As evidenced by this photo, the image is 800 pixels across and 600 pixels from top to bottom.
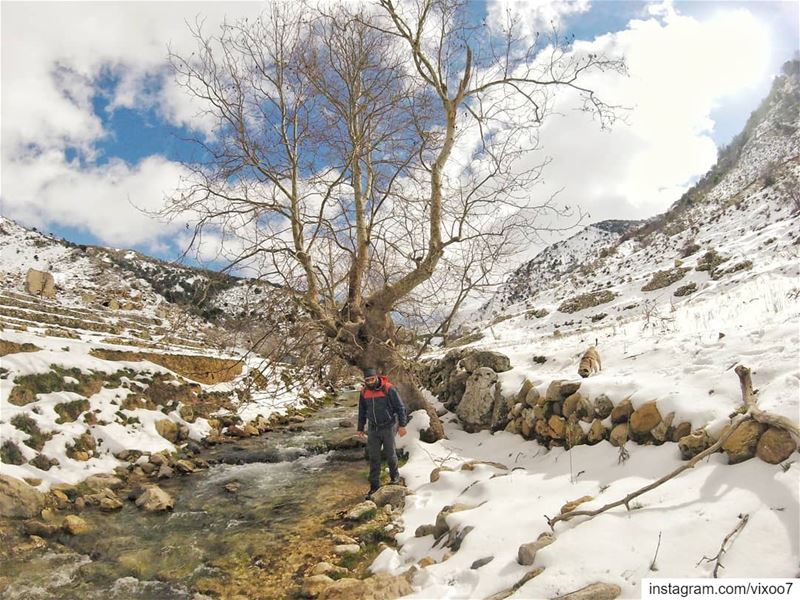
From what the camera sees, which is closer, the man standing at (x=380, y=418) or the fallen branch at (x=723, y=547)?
the fallen branch at (x=723, y=547)

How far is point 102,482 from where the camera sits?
7215mm

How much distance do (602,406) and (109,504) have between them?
280 inches

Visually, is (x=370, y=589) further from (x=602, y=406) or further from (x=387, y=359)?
(x=387, y=359)

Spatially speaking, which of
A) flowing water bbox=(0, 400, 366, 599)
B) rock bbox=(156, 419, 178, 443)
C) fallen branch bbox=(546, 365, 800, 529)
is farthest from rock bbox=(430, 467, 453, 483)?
rock bbox=(156, 419, 178, 443)

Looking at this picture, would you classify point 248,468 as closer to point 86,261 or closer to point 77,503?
point 77,503

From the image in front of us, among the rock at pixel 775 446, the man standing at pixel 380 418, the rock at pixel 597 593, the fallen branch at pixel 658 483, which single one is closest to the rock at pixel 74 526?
the man standing at pixel 380 418

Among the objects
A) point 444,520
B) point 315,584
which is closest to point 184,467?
point 315,584

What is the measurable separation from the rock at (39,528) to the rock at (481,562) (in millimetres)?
5391

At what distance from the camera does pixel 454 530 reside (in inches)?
168

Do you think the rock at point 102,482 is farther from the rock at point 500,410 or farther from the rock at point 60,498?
the rock at point 500,410

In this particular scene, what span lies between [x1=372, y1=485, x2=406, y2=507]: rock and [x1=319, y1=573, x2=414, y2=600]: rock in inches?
75.3

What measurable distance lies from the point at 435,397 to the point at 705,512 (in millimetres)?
8774

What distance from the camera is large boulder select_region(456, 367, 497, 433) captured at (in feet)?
27.8

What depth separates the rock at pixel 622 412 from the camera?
5.01 meters
